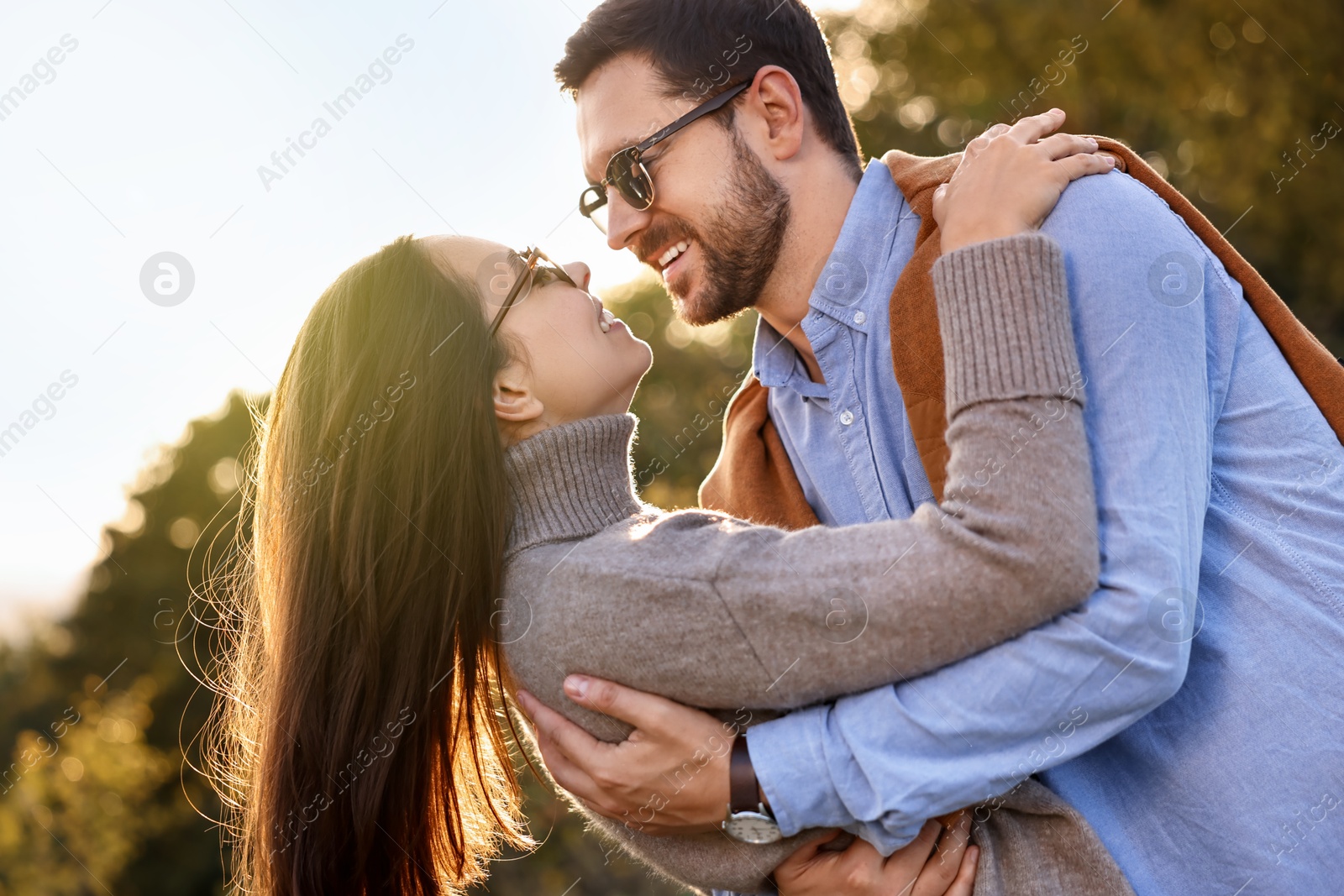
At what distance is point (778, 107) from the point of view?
116 inches

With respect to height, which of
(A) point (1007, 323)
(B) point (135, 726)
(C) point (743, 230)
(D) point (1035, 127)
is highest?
(C) point (743, 230)

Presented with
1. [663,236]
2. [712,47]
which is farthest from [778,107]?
[663,236]

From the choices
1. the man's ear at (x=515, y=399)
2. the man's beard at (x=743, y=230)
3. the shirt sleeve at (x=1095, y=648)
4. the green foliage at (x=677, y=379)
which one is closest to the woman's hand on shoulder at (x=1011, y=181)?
the shirt sleeve at (x=1095, y=648)

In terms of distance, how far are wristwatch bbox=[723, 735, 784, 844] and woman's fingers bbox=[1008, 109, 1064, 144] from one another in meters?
1.35

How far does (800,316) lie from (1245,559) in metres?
1.34

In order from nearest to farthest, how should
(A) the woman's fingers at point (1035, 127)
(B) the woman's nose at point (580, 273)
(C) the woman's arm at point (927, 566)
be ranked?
(C) the woman's arm at point (927, 566) → (A) the woman's fingers at point (1035, 127) → (B) the woman's nose at point (580, 273)

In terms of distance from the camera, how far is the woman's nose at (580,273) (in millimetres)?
2701

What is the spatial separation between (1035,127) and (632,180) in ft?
3.72

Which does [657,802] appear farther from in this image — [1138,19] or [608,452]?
[1138,19]

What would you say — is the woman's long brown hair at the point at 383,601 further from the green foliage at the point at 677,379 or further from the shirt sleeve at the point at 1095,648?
the green foliage at the point at 677,379

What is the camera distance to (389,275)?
2.52m

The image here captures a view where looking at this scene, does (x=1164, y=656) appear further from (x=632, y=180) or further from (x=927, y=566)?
(x=632, y=180)

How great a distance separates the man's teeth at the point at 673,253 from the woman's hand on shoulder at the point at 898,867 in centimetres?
166

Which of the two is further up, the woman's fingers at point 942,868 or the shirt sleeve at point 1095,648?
the shirt sleeve at point 1095,648
